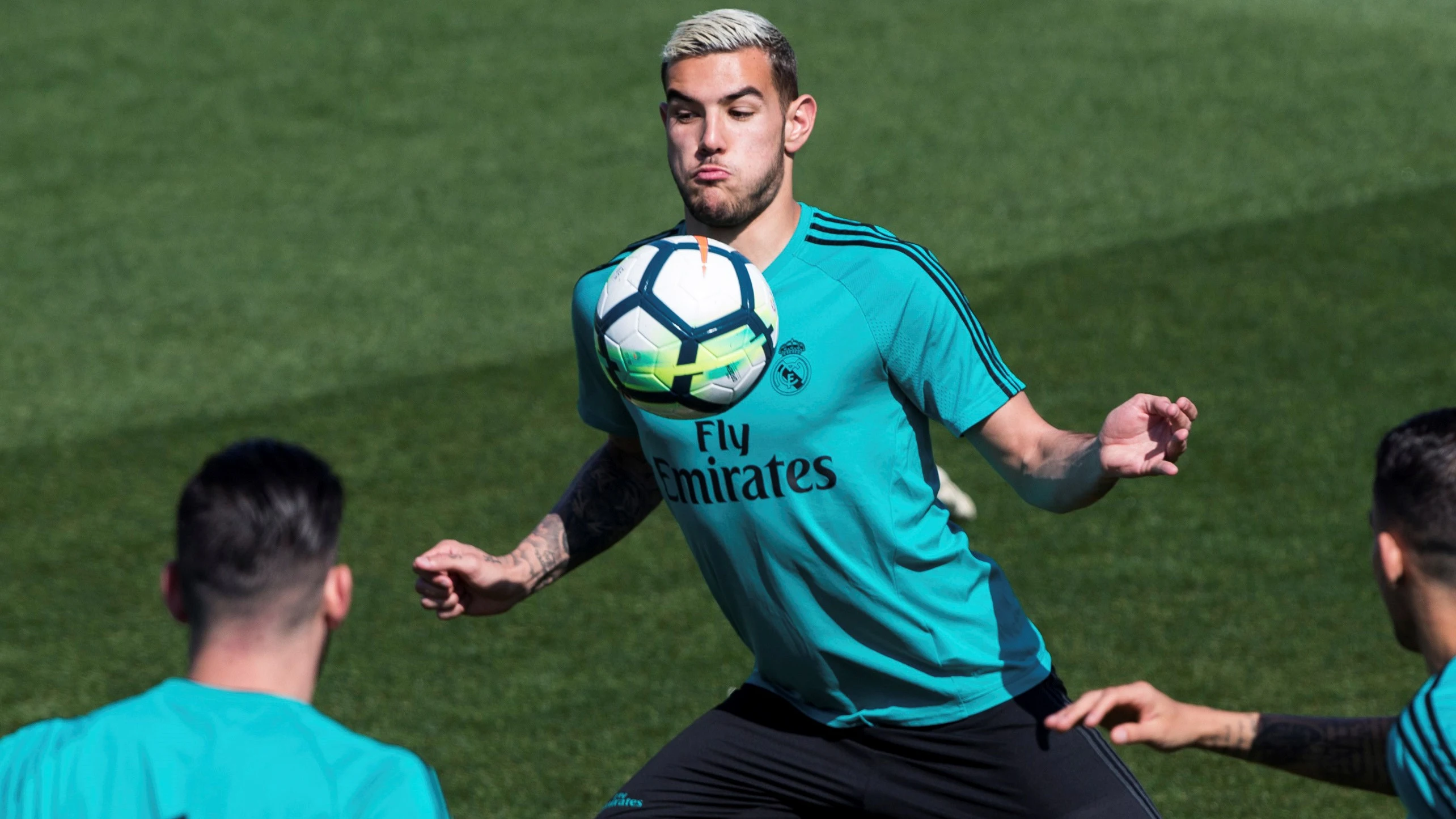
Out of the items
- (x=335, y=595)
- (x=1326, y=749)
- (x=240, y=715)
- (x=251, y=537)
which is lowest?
(x=1326, y=749)

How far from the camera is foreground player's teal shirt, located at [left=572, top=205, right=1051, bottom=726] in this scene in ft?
14.6

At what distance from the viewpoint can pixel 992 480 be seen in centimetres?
950

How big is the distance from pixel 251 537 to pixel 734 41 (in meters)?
2.14

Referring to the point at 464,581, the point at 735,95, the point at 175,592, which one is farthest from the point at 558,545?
the point at 175,592

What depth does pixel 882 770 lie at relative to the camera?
4633 millimetres

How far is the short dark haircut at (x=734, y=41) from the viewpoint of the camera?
4715 mm

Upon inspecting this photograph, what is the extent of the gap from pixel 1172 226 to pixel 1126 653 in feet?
19.8

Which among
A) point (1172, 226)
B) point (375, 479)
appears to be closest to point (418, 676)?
point (375, 479)

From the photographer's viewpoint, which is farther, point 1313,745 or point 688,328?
point 688,328

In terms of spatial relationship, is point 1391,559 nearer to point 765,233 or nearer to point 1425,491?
point 1425,491

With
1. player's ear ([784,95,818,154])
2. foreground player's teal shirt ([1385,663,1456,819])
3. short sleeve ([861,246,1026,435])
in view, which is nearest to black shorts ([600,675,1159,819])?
short sleeve ([861,246,1026,435])

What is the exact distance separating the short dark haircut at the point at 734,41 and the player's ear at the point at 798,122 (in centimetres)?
3

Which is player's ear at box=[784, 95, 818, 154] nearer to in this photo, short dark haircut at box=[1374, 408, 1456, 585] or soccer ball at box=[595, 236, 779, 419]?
soccer ball at box=[595, 236, 779, 419]

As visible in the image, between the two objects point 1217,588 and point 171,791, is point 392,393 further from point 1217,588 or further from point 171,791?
point 171,791
